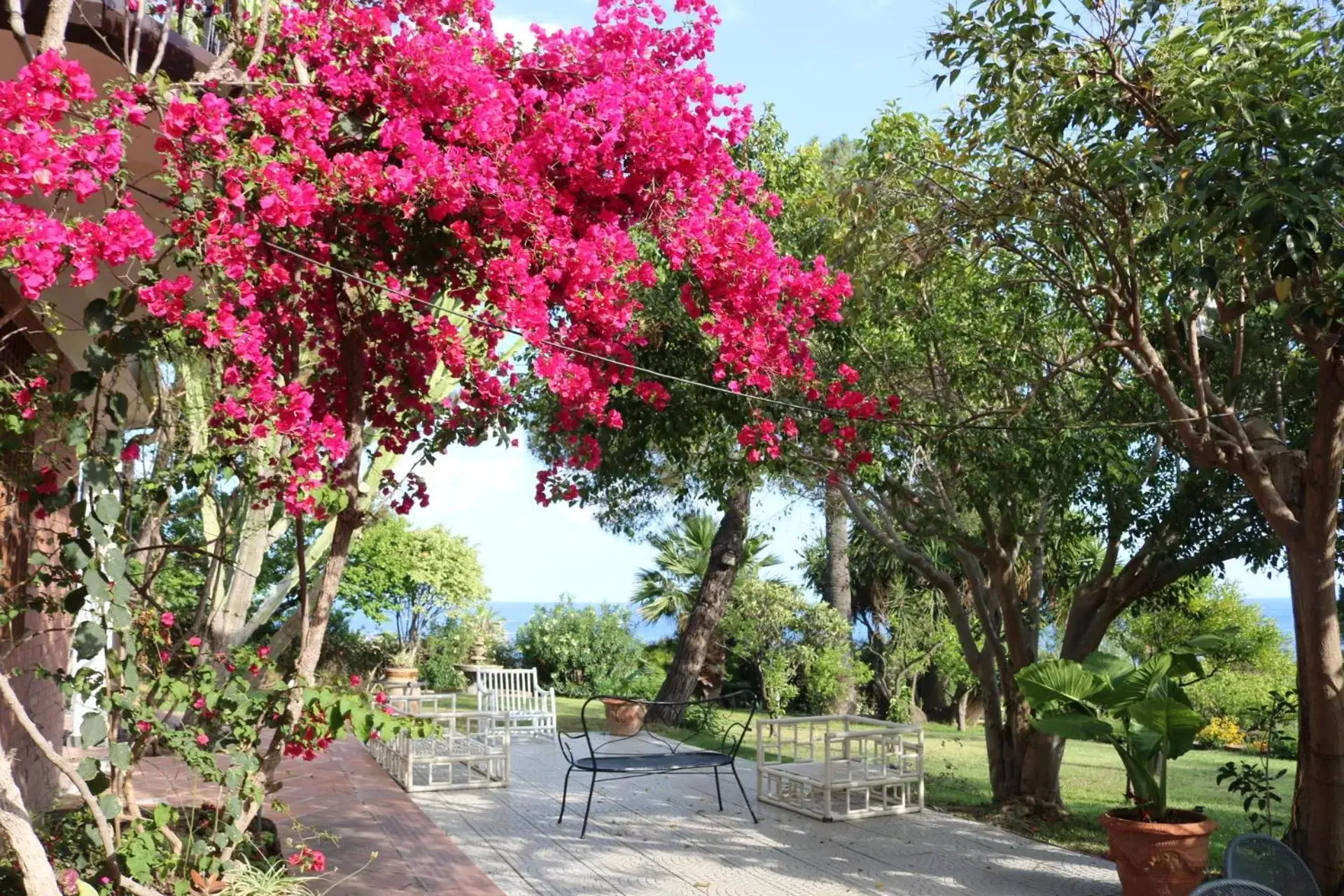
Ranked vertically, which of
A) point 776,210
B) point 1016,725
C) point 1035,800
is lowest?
point 1035,800

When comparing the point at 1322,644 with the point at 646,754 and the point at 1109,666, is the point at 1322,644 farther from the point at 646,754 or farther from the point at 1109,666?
the point at 646,754

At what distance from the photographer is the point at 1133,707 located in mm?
5492

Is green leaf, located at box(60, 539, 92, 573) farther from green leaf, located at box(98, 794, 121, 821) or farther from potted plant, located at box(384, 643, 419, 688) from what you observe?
potted plant, located at box(384, 643, 419, 688)

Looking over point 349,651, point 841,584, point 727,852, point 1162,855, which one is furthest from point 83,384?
point 841,584

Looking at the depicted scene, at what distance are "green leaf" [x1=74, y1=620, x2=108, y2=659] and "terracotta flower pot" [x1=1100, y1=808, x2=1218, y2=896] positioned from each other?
4.51 meters

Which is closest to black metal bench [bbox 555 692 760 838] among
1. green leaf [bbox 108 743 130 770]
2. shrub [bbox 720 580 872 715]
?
shrub [bbox 720 580 872 715]

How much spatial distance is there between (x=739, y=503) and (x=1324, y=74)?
33.6 ft

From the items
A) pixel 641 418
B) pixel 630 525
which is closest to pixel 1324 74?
pixel 641 418

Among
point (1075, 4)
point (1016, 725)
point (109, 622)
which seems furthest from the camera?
→ point (1016, 725)

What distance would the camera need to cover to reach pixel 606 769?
6.83m

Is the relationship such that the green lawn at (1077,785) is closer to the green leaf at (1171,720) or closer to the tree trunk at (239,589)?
the green leaf at (1171,720)

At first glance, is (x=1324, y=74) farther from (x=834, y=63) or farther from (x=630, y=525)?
(x=630, y=525)

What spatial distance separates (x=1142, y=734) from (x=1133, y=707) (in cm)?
13

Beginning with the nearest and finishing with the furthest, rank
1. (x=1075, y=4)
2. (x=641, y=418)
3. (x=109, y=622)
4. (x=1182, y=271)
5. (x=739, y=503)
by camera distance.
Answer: (x=109, y=622)
(x=1182, y=271)
(x=1075, y=4)
(x=641, y=418)
(x=739, y=503)
